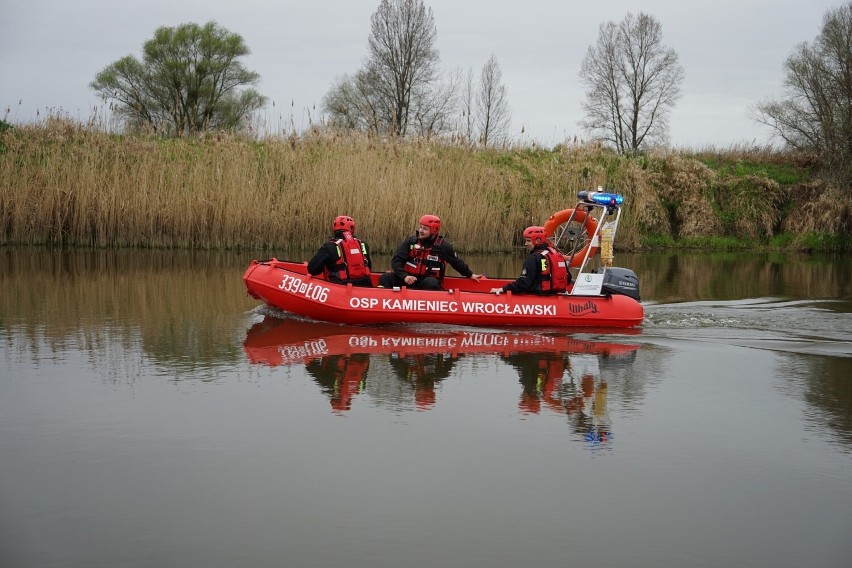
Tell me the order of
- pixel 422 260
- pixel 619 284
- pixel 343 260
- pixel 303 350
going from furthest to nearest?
pixel 422 260
pixel 343 260
pixel 619 284
pixel 303 350

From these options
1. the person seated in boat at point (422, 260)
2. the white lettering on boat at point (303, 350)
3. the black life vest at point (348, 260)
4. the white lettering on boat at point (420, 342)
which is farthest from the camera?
the person seated in boat at point (422, 260)

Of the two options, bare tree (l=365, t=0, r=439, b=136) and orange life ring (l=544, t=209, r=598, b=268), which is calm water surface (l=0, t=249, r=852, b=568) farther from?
bare tree (l=365, t=0, r=439, b=136)

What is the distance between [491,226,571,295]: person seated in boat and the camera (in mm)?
10859

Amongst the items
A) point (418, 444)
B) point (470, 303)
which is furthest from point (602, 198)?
point (418, 444)

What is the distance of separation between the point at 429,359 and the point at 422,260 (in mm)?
2704

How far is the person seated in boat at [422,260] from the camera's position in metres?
11.4

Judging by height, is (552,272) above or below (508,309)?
above

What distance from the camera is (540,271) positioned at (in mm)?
10859

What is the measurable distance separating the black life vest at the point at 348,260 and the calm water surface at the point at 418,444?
2.53 feet

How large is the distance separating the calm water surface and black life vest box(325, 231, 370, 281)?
77 cm

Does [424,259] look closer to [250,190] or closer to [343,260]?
[343,260]

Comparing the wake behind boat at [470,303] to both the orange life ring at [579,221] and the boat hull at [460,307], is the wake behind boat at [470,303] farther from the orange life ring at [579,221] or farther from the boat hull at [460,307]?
the orange life ring at [579,221]

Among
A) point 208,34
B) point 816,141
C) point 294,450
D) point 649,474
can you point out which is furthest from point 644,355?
point 208,34

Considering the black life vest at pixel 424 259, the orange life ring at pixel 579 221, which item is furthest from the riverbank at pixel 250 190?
the orange life ring at pixel 579 221
